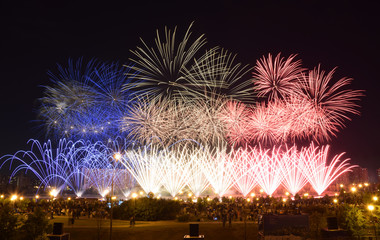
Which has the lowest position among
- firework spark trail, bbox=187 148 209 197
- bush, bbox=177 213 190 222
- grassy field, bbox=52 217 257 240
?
grassy field, bbox=52 217 257 240

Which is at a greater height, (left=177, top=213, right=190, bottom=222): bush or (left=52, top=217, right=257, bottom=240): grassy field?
(left=177, top=213, right=190, bottom=222): bush

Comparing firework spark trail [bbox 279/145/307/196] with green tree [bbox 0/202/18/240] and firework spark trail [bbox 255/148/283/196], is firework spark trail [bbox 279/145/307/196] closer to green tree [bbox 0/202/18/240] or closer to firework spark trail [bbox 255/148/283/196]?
firework spark trail [bbox 255/148/283/196]

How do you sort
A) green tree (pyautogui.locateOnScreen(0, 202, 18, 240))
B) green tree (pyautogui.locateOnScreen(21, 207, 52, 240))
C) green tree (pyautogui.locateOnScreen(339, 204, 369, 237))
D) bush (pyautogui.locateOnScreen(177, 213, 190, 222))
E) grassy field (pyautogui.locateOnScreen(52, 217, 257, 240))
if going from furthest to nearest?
1. bush (pyautogui.locateOnScreen(177, 213, 190, 222))
2. grassy field (pyautogui.locateOnScreen(52, 217, 257, 240))
3. green tree (pyautogui.locateOnScreen(339, 204, 369, 237))
4. green tree (pyautogui.locateOnScreen(21, 207, 52, 240))
5. green tree (pyautogui.locateOnScreen(0, 202, 18, 240))

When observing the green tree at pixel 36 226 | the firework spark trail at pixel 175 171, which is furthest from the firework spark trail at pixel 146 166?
the green tree at pixel 36 226

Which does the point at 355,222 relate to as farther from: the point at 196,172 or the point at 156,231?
the point at 196,172

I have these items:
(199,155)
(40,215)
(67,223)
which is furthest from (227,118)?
(40,215)

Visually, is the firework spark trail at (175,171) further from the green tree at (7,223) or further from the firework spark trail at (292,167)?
the green tree at (7,223)

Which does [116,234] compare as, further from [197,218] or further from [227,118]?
[227,118]

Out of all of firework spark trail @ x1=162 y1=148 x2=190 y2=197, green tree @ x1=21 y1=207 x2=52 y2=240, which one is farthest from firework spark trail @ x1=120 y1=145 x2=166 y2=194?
green tree @ x1=21 y1=207 x2=52 y2=240

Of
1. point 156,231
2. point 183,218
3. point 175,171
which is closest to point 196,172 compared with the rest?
point 175,171
